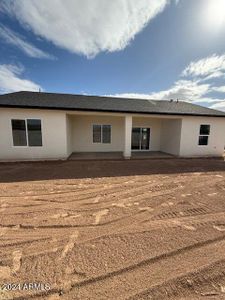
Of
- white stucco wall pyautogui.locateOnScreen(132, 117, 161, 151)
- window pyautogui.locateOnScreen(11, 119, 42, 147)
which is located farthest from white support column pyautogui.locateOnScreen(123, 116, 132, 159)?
window pyautogui.locateOnScreen(11, 119, 42, 147)

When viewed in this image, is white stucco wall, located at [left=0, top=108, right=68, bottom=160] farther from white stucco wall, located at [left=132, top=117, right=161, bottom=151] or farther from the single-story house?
white stucco wall, located at [left=132, top=117, right=161, bottom=151]

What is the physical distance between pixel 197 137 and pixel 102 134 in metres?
6.48

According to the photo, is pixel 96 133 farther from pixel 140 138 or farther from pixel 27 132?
pixel 27 132

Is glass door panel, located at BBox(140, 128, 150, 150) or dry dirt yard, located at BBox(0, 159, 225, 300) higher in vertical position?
glass door panel, located at BBox(140, 128, 150, 150)

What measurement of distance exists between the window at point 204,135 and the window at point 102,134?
20.5 feet

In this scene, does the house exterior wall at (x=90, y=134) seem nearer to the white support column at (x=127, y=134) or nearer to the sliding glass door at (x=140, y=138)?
the white support column at (x=127, y=134)

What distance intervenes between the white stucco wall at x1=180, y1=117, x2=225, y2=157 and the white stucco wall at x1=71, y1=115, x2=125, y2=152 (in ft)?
14.2

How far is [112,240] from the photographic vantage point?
2592 mm

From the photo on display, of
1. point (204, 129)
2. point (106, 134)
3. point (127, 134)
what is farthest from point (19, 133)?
point (204, 129)

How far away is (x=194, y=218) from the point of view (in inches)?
130

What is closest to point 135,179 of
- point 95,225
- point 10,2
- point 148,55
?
point 95,225

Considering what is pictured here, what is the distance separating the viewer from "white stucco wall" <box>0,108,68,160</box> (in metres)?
8.17

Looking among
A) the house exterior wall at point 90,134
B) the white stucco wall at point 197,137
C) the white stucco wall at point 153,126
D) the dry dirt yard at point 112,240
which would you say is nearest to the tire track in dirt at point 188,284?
the dry dirt yard at point 112,240

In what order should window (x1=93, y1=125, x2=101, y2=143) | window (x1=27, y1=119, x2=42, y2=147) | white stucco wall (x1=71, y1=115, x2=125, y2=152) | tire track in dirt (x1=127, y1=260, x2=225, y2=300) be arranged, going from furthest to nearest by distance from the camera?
window (x1=93, y1=125, x2=101, y2=143) → white stucco wall (x1=71, y1=115, x2=125, y2=152) → window (x1=27, y1=119, x2=42, y2=147) → tire track in dirt (x1=127, y1=260, x2=225, y2=300)
